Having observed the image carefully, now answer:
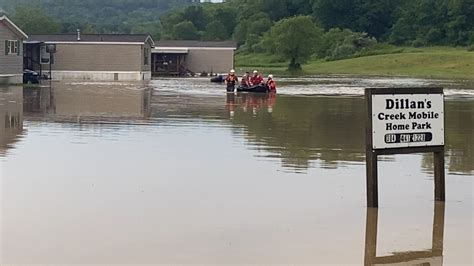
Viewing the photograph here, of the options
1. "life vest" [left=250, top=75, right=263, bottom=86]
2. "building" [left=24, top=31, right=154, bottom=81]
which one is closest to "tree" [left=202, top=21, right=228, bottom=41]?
"building" [left=24, top=31, right=154, bottom=81]

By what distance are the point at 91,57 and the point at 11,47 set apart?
14024 millimetres

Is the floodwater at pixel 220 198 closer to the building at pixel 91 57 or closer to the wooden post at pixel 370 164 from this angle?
the wooden post at pixel 370 164

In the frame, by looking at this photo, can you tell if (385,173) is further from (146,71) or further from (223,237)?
(146,71)

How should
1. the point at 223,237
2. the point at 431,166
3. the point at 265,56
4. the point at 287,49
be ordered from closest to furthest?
the point at 223,237 < the point at 431,166 < the point at 287,49 < the point at 265,56

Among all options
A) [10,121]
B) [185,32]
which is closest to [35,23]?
[185,32]

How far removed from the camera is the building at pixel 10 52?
161 feet

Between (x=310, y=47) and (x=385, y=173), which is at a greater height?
(x=310, y=47)

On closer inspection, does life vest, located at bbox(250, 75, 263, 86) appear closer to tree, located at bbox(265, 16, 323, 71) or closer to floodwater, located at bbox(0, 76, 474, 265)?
floodwater, located at bbox(0, 76, 474, 265)

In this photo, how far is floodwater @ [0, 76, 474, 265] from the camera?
8273 millimetres

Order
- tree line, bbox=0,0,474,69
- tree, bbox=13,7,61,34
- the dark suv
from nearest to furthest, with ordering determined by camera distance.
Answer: the dark suv < tree line, bbox=0,0,474,69 < tree, bbox=13,7,61,34

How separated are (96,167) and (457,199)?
572 cm

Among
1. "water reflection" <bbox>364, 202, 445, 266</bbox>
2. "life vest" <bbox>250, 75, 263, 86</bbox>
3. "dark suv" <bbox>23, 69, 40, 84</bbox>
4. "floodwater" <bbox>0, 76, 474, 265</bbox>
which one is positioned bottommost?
"water reflection" <bbox>364, 202, 445, 266</bbox>

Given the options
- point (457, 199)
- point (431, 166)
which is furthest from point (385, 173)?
point (457, 199)

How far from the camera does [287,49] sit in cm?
10388
